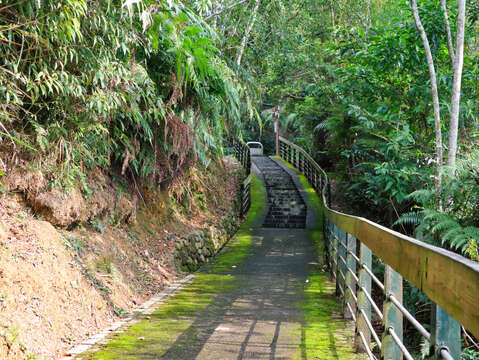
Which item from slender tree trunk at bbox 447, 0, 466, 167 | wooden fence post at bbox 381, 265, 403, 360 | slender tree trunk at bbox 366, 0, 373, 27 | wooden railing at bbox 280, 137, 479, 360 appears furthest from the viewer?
slender tree trunk at bbox 366, 0, 373, 27

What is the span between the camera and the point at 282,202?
1730 cm

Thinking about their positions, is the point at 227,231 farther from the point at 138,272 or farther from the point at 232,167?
the point at 138,272

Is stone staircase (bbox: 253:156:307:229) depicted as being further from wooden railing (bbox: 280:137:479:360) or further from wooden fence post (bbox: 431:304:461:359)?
wooden fence post (bbox: 431:304:461:359)

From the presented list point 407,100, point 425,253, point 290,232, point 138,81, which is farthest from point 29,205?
point 290,232

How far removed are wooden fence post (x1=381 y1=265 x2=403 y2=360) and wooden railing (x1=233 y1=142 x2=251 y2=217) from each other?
1328cm

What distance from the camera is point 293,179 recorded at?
20469mm

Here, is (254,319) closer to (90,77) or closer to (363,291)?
(363,291)

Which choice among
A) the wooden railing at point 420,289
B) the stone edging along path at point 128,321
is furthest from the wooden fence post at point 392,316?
the stone edging along path at point 128,321

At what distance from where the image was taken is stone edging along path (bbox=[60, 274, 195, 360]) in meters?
3.95

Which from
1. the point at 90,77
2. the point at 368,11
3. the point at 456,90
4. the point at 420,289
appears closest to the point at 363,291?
the point at 420,289

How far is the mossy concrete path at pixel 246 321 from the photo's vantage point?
12.7 feet

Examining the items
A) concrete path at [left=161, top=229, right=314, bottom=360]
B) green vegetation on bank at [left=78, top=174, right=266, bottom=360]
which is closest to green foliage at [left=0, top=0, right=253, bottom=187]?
green vegetation on bank at [left=78, top=174, right=266, bottom=360]

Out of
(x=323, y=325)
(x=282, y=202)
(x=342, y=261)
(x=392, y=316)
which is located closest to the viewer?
(x=392, y=316)

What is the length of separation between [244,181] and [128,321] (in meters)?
11.5
